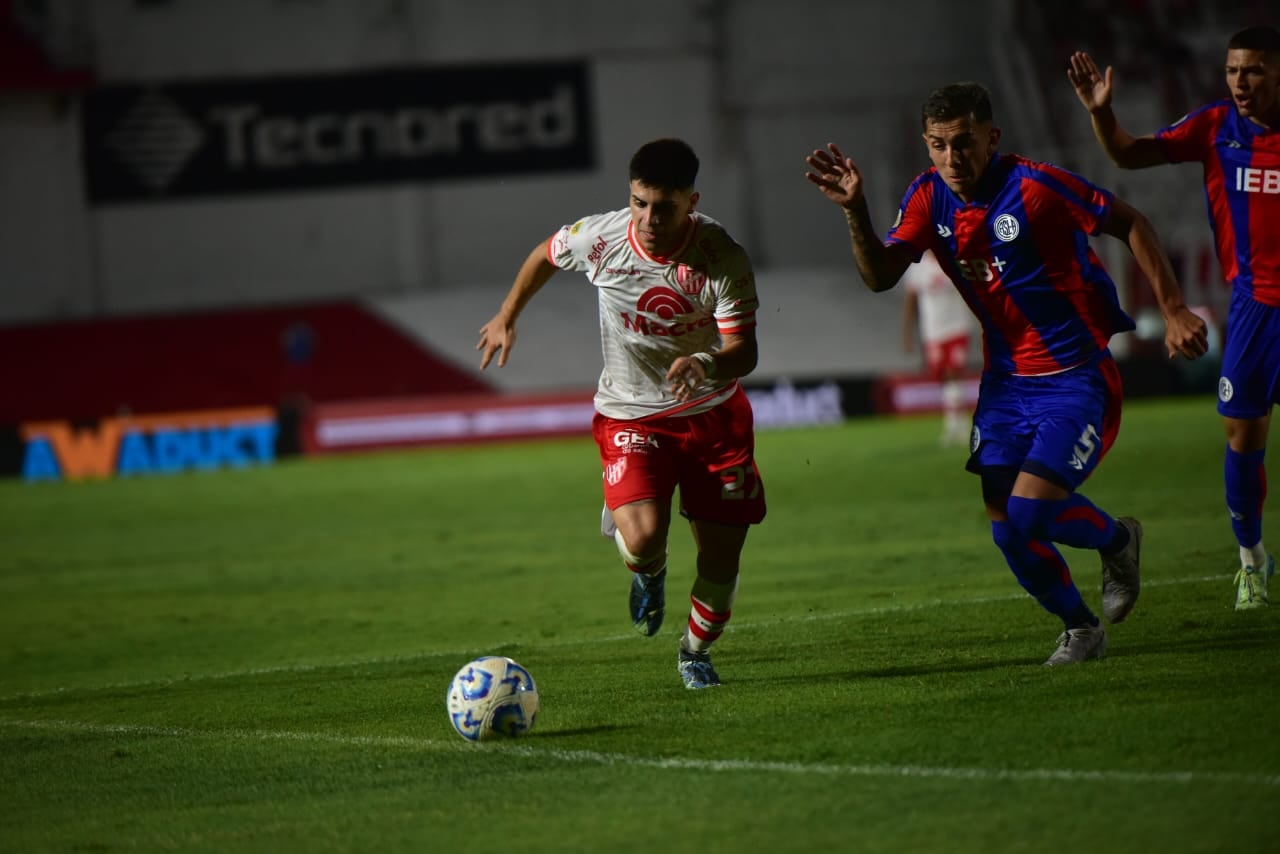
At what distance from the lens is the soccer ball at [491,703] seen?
19.9ft

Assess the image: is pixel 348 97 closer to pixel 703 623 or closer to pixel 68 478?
pixel 68 478

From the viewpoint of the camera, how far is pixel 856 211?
257 inches

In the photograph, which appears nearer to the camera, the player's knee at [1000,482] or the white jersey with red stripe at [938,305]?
the player's knee at [1000,482]

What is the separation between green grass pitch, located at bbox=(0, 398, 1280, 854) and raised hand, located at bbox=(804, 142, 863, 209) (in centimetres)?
180

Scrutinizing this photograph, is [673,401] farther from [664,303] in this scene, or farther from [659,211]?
[659,211]

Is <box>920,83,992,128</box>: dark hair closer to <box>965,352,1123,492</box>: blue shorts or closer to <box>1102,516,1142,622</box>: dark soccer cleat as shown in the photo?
<box>965,352,1123,492</box>: blue shorts

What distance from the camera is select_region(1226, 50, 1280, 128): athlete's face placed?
23.4ft

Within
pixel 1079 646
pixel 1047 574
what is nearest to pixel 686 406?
pixel 1047 574

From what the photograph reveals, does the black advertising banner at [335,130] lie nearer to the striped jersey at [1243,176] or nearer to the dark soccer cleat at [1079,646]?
the striped jersey at [1243,176]

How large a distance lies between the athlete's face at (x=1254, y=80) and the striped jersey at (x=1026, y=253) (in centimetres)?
101

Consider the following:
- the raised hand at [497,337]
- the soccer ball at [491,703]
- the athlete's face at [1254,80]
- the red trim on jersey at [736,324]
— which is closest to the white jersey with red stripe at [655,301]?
the red trim on jersey at [736,324]

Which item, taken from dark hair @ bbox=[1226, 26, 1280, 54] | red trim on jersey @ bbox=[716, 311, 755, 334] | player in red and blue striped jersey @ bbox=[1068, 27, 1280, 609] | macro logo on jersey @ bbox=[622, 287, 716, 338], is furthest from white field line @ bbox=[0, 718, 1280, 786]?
dark hair @ bbox=[1226, 26, 1280, 54]

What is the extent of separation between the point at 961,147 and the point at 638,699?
2.38 meters

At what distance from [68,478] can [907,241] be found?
1761 cm
